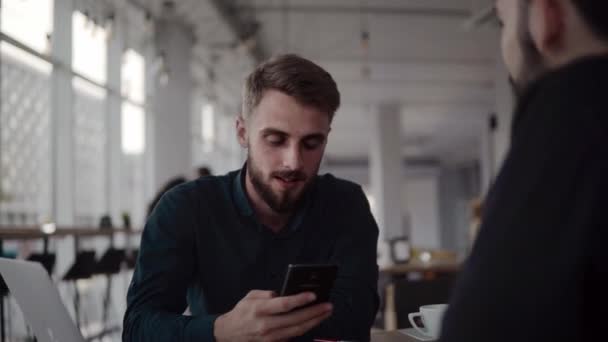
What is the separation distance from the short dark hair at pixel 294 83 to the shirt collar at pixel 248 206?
184 millimetres

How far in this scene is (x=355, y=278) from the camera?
1.40 metres

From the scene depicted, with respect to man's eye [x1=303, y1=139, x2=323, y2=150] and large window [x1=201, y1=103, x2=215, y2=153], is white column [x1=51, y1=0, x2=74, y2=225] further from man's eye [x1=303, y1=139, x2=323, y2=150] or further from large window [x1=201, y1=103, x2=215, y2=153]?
man's eye [x1=303, y1=139, x2=323, y2=150]

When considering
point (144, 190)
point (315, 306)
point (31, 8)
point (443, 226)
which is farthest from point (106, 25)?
point (443, 226)

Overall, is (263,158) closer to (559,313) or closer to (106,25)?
(559,313)

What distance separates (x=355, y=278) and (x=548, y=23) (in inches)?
36.9

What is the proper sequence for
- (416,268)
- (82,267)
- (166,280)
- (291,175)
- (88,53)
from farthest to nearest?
(88,53), (82,267), (416,268), (291,175), (166,280)

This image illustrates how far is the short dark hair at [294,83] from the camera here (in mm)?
1389

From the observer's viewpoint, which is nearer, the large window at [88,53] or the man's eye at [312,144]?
the man's eye at [312,144]

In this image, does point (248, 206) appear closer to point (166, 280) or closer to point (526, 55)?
point (166, 280)

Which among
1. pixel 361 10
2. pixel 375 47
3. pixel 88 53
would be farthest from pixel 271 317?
pixel 375 47

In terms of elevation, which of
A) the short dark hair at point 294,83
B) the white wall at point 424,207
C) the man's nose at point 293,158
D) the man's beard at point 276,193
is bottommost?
the white wall at point 424,207

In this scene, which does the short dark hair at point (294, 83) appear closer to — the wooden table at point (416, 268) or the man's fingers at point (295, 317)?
the man's fingers at point (295, 317)

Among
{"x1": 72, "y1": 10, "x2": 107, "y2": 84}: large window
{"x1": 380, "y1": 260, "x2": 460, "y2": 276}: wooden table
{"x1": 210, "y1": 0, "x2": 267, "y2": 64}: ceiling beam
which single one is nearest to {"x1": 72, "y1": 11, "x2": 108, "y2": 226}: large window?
{"x1": 72, "y1": 10, "x2": 107, "y2": 84}: large window

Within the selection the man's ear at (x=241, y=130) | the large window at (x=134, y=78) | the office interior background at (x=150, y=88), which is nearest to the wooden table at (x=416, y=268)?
the office interior background at (x=150, y=88)
